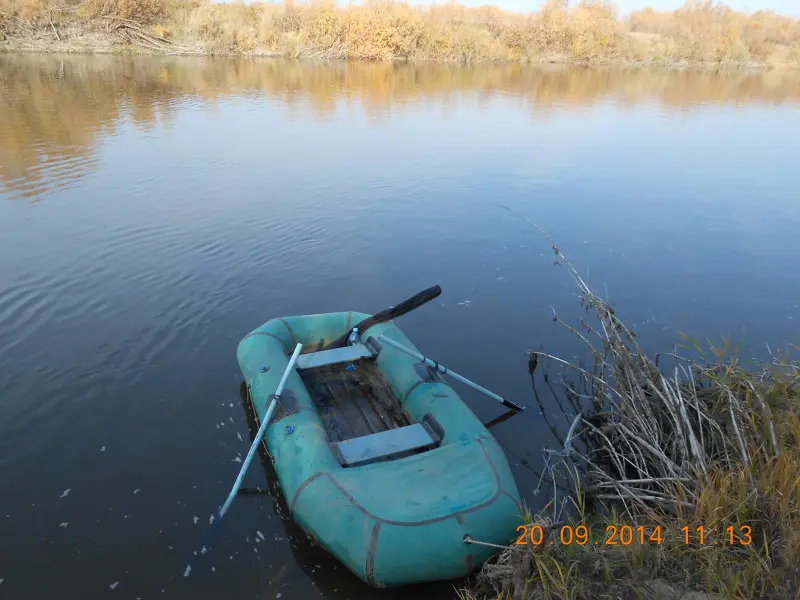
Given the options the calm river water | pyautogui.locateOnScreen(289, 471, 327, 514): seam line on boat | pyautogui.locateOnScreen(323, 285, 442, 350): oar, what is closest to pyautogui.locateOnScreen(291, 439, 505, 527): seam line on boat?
pyautogui.locateOnScreen(289, 471, 327, 514): seam line on boat

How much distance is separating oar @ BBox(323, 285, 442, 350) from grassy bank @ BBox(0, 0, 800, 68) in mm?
34595

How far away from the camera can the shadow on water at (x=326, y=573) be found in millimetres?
3678

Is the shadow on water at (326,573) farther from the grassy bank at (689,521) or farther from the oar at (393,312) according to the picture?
the oar at (393,312)

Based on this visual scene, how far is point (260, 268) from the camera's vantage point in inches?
321

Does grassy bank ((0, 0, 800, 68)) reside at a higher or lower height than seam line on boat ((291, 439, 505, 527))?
higher

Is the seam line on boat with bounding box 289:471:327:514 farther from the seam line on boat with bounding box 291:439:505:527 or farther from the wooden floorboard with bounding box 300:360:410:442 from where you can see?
the wooden floorboard with bounding box 300:360:410:442

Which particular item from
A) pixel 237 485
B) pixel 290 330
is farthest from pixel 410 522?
pixel 290 330

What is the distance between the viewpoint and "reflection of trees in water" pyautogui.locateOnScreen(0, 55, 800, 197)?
12961 millimetres

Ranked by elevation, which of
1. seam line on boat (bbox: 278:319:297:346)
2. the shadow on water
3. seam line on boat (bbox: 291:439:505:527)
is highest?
seam line on boat (bbox: 278:319:297:346)

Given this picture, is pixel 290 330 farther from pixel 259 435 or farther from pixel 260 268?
pixel 260 268

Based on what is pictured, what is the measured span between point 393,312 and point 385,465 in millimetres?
2070

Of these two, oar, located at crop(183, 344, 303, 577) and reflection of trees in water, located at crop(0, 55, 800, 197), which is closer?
oar, located at crop(183, 344, 303, 577)

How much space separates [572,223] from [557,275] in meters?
2.31

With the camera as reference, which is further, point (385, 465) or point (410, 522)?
point (385, 465)
